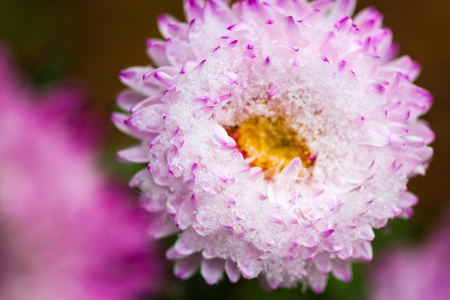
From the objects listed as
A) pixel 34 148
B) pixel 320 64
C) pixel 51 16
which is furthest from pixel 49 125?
pixel 51 16

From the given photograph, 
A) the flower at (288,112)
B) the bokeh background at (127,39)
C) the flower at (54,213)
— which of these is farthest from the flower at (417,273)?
the flower at (54,213)

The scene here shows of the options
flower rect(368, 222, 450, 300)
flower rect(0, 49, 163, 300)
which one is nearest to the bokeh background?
flower rect(368, 222, 450, 300)

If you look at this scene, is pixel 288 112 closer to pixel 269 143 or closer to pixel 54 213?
pixel 269 143

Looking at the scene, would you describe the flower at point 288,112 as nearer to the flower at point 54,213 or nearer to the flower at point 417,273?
the flower at point 54,213

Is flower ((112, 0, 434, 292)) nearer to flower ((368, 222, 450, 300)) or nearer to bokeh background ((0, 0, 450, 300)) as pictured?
flower ((368, 222, 450, 300))

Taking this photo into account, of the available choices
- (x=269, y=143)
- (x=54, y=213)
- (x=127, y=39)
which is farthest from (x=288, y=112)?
(x=127, y=39)

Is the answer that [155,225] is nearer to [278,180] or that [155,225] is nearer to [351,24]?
[278,180]
